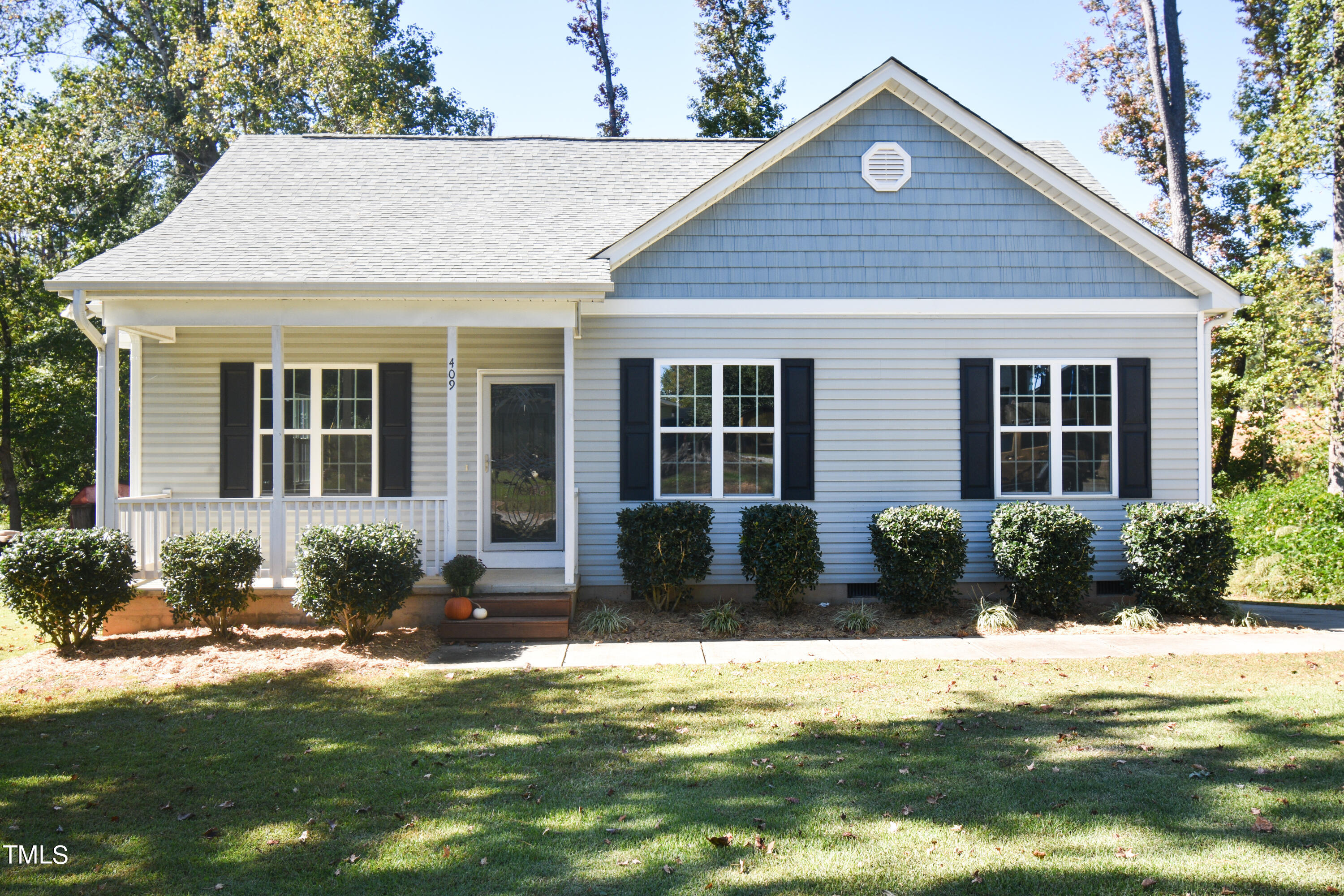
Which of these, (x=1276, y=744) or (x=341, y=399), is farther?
(x=341, y=399)

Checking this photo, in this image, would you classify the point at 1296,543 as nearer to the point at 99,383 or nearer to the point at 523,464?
the point at 523,464

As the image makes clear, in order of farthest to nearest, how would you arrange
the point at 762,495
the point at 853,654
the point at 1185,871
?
the point at 762,495 < the point at 853,654 < the point at 1185,871

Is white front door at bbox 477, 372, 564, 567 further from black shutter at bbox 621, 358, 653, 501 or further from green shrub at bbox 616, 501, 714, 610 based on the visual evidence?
green shrub at bbox 616, 501, 714, 610

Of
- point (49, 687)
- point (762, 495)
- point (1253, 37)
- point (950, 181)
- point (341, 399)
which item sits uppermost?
point (1253, 37)

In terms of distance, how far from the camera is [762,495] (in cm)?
942

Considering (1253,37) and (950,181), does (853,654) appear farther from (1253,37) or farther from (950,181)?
(1253,37)

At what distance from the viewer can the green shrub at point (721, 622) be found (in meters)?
8.34

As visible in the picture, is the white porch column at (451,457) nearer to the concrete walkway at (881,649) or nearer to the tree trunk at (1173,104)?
the concrete walkway at (881,649)

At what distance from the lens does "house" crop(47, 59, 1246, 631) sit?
30.5 feet

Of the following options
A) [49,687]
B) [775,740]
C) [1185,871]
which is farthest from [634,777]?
[49,687]

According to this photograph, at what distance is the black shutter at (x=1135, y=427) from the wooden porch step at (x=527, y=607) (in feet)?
20.6

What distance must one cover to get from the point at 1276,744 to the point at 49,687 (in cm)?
857

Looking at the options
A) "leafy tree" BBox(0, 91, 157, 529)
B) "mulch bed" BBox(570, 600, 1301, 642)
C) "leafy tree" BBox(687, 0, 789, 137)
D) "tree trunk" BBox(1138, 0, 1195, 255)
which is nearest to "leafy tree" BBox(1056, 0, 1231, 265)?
"tree trunk" BBox(1138, 0, 1195, 255)

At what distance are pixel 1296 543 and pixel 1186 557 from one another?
13.5 feet
